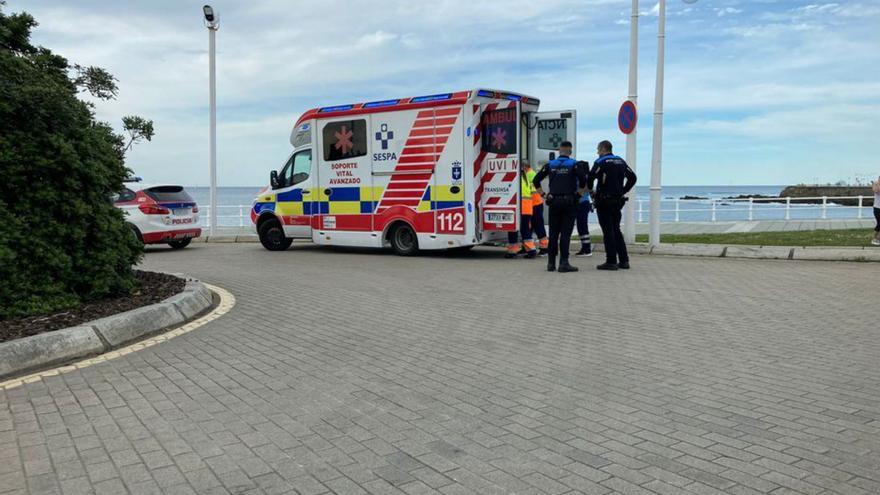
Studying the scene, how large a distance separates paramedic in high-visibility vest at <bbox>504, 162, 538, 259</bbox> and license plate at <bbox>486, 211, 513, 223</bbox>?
0.28m

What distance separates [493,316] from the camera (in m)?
7.29

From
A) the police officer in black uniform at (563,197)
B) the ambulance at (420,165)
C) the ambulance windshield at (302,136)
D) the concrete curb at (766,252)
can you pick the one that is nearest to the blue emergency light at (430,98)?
the ambulance at (420,165)

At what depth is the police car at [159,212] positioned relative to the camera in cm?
1555

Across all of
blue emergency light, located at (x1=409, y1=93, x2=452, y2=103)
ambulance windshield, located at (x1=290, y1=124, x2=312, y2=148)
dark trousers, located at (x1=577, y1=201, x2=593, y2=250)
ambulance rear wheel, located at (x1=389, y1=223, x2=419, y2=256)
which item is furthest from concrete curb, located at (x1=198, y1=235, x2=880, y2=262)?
ambulance windshield, located at (x1=290, y1=124, x2=312, y2=148)

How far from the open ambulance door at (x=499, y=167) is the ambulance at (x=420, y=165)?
2 cm

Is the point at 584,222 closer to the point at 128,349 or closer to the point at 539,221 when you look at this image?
the point at 539,221

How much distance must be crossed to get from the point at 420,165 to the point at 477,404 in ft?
30.4

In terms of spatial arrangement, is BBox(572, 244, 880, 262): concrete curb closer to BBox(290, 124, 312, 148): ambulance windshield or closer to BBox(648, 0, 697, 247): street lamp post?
BBox(648, 0, 697, 247): street lamp post

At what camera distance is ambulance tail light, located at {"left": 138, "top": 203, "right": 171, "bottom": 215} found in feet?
51.1

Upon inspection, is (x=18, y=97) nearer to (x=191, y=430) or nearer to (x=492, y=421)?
(x=191, y=430)

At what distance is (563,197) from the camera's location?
1109cm

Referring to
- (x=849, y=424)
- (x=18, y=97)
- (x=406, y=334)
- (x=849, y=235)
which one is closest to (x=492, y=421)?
(x=849, y=424)

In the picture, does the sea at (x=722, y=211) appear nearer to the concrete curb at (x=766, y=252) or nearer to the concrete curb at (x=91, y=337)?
the concrete curb at (x=766, y=252)

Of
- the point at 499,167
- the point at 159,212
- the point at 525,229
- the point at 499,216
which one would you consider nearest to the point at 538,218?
the point at 525,229
